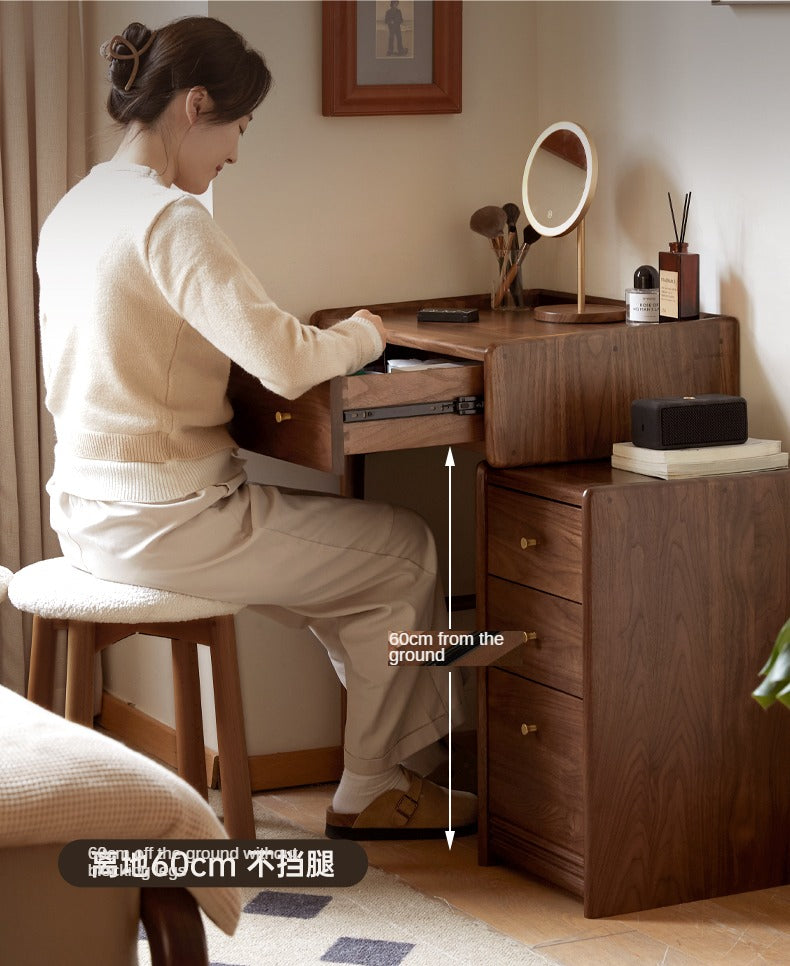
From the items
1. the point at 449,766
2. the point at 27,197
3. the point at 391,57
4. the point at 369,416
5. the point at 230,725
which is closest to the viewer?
the point at 369,416

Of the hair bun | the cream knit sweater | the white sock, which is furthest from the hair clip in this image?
the white sock

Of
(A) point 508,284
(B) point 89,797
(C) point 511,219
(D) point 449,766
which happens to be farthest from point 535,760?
(B) point 89,797

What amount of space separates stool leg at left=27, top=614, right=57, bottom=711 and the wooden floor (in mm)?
610

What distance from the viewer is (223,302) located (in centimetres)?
220

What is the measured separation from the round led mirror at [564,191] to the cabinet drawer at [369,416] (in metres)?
0.38

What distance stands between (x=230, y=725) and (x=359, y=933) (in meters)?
0.38

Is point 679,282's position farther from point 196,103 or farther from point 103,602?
point 103,602

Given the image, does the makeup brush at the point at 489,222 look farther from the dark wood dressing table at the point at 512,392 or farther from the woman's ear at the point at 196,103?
the woman's ear at the point at 196,103

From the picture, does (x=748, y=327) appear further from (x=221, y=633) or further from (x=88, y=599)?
(x=88, y=599)

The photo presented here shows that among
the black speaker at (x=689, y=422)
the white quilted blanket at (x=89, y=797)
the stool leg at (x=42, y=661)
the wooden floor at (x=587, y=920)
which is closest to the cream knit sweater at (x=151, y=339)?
the stool leg at (x=42, y=661)

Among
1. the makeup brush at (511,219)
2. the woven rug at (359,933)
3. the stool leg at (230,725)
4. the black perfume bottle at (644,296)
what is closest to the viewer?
the woven rug at (359,933)

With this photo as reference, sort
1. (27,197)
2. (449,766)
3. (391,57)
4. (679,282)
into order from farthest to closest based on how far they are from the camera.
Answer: (27,197) < (391,57) < (449,766) < (679,282)

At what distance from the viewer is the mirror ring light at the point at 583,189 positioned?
265cm

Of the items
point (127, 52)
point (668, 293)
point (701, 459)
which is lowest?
point (701, 459)
